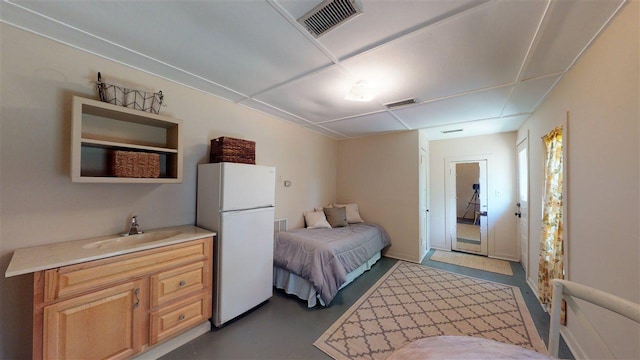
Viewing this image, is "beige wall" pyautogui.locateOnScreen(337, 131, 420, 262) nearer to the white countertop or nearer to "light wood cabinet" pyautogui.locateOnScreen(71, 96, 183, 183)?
the white countertop

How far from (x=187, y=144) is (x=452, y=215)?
497 centimetres

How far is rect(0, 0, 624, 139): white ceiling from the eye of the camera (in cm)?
136

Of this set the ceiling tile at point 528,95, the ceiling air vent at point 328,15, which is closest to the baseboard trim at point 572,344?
the ceiling tile at point 528,95

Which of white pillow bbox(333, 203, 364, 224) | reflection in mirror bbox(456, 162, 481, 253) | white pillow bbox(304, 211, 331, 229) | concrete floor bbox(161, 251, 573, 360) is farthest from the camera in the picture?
reflection in mirror bbox(456, 162, 481, 253)

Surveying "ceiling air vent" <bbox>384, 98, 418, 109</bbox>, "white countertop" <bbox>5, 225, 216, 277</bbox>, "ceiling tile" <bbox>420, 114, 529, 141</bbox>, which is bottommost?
"white countertop" <bbox>5, 225, 216, 277</bbox>

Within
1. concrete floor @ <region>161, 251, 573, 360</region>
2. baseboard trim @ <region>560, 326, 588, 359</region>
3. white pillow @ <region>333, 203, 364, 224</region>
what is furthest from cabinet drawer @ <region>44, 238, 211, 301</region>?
baseboard trim @ <region>560, 326, 588, 359</region>

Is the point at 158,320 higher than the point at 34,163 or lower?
lower

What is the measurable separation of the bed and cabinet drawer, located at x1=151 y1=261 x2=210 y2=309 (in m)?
1.04

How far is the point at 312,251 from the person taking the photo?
8.93ft

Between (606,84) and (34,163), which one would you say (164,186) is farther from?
(606,84)

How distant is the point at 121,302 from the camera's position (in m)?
1.60

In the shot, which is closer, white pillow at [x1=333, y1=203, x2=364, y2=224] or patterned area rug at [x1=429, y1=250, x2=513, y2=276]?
patterned area rug at [x1=429, y1=250, x2=513, y2=276]

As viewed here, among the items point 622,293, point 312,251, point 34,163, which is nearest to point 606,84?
point 622,293

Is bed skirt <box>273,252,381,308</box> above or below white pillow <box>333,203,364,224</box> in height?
below
